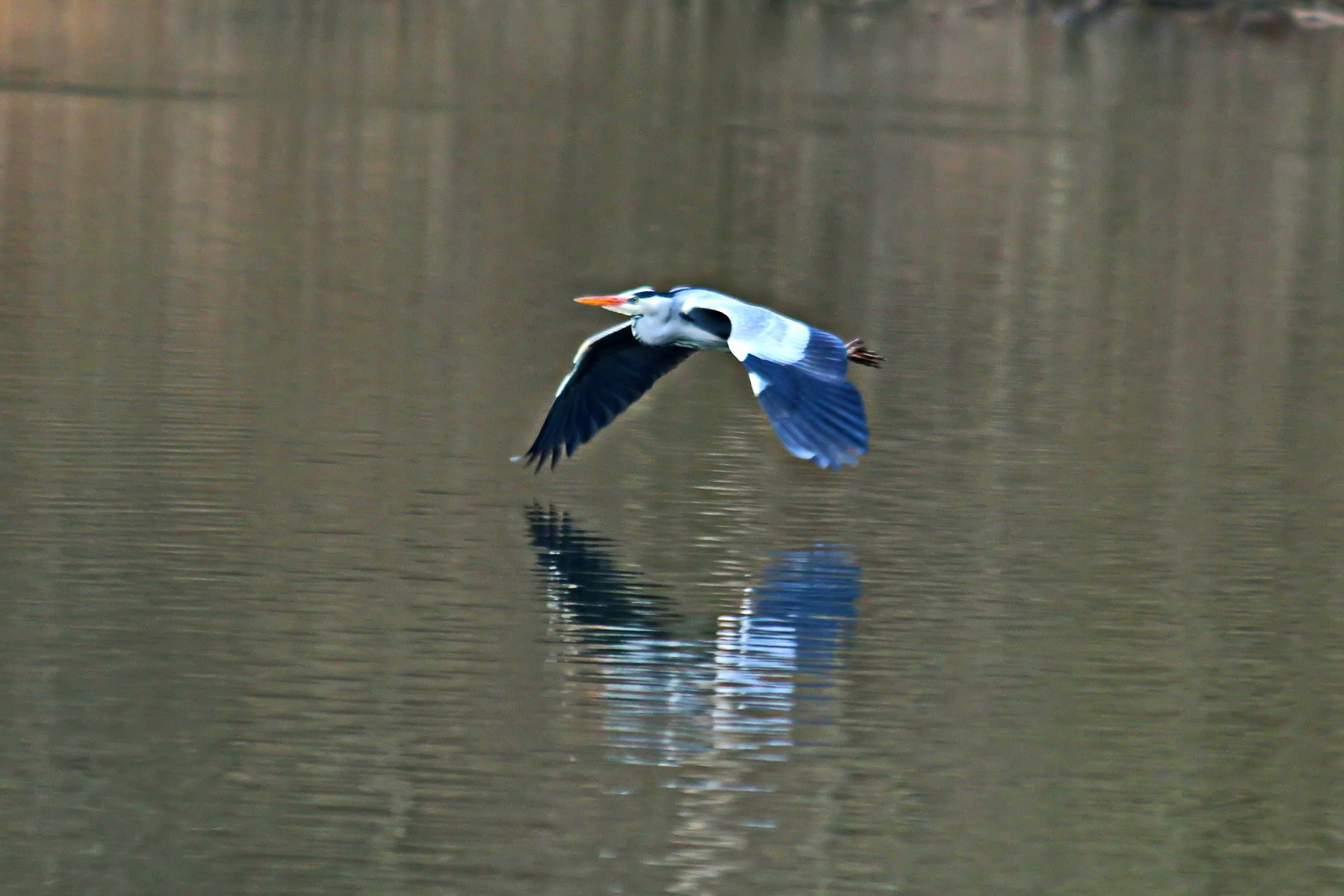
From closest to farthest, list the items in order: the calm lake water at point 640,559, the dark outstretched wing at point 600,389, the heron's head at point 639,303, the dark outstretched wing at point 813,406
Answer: the calm lake water at point 640,559
the dark outstretched wing at point 813,406
the heron's head at point 639,303
the dark outstretched wing at point 600,389

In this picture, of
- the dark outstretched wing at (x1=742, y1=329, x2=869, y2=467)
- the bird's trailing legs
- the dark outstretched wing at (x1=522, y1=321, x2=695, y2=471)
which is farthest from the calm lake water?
the bird's trailing legs

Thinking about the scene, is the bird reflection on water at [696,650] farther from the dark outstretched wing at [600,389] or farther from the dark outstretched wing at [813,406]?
the dark outstretched wing at [600,389]

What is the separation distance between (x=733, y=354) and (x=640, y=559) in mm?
1038

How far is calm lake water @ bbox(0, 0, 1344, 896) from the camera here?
761cm

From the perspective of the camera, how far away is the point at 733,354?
10867 mm

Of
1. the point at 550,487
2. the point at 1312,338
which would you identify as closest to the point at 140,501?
the point at 550,487

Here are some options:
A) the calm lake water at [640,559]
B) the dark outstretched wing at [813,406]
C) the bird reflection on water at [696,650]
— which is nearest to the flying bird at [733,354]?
the dark outstretched wing at [813,406]

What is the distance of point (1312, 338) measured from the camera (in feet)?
62.7

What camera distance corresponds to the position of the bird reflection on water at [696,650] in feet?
27.8

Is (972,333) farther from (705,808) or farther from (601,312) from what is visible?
(705,808)

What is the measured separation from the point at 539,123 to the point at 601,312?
15482 mm

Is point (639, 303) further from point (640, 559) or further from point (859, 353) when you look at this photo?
point (640, 559)

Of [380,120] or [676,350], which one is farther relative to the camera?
[380,120]

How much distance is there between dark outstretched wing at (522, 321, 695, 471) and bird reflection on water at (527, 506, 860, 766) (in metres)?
0.92
